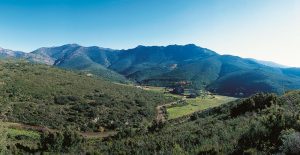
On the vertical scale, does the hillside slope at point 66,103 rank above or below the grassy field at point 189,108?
above

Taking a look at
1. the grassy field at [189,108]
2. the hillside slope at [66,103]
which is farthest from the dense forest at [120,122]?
the grassy field at [189,108]

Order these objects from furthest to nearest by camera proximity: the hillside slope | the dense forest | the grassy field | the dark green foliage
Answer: the grassy field → the hillside slope → the dark green foliage → the dense forest

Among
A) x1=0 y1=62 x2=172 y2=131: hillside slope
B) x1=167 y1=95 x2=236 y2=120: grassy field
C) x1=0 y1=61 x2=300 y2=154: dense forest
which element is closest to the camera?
x1=0 y1=61 x2=300 y2=154: dense forest

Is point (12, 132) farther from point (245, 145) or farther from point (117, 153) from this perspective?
point (245, 145)

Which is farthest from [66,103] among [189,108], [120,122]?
[189,108]

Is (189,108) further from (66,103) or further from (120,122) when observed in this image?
(66,103)

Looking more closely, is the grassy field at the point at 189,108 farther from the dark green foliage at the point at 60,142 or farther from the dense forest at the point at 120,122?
the dark green foliage at the point at 60,142

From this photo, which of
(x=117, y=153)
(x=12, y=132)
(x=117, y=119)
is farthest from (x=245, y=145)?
(x=117, y=119)

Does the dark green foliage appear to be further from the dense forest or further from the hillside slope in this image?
the hillside slope

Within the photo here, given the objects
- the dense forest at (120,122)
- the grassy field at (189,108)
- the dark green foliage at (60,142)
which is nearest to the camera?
the dense forest at (120,122)

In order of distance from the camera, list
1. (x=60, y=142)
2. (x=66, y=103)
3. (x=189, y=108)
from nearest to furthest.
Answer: (x=60, y=142)
(x=66, y=103)
(x=189, y=108)

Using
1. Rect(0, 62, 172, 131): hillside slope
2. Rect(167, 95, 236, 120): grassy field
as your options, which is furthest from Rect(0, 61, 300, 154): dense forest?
Rect(167, 95, 236, 120): grassy field
